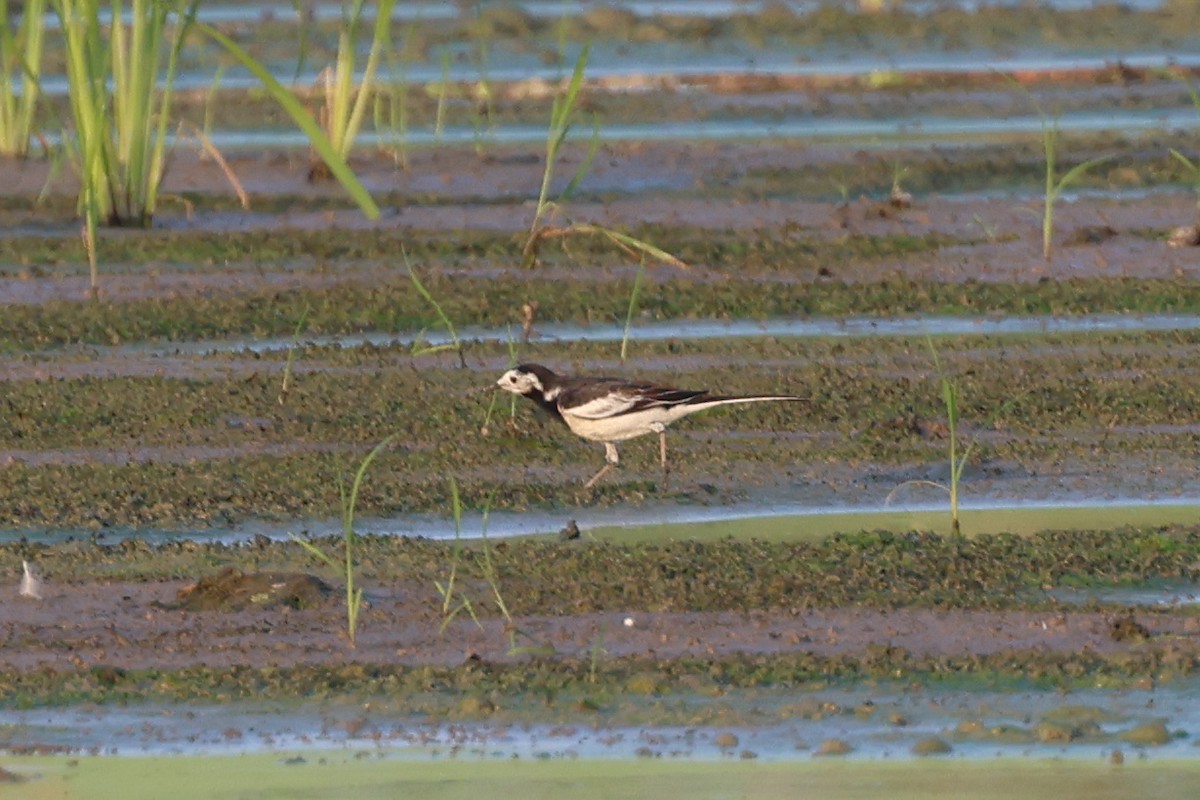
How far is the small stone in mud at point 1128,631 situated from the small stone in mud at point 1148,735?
0.64 meters

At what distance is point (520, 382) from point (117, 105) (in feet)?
14.5

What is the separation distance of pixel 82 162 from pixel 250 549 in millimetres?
5193

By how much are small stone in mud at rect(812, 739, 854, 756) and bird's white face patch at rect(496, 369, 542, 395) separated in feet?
9.92

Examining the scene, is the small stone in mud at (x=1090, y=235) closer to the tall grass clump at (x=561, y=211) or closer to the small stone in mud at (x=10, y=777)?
the tall grass clump at (x=561, y=211)

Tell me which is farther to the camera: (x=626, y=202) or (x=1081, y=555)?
(x=626, y=202)

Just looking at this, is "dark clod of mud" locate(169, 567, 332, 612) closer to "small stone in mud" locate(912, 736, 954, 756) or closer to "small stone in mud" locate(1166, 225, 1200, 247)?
"small stone in mud" locate(912, 736, 954, 756)

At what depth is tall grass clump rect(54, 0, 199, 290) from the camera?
1081 cm

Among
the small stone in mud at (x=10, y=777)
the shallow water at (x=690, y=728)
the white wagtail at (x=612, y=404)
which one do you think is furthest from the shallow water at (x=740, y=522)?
the small stone in mud at (x=10, y=777)

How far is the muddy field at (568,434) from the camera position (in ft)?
18.7

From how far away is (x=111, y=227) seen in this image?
1206 centimetres

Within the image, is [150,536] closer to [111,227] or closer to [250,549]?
[250,549]

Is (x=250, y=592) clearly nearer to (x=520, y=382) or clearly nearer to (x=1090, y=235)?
(x=520, y=382)

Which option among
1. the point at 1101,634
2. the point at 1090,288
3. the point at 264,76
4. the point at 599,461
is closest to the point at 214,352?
the point at 264,76

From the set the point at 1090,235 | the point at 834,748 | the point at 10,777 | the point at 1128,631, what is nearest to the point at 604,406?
the point at 1128,631
